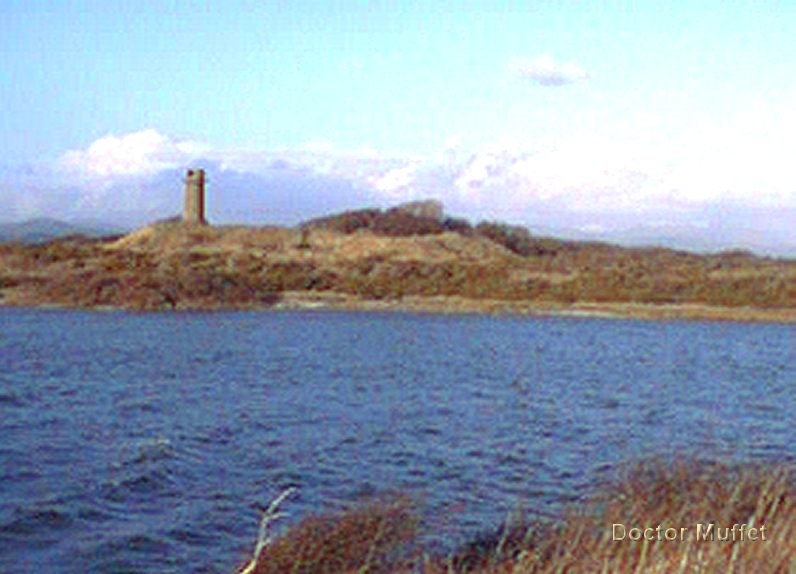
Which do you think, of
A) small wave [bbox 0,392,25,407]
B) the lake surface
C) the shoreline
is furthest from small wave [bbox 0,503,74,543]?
the shoreline

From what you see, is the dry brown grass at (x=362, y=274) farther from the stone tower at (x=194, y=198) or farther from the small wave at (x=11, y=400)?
the small wave at (x=11, y=400)

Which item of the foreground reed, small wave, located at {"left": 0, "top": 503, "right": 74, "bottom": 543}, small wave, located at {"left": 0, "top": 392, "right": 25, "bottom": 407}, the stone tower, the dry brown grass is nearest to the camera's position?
the foreground reed

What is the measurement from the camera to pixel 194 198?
116 m

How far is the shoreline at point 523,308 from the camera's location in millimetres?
85125

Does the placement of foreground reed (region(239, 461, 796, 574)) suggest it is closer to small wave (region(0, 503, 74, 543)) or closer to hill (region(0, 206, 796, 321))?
small wave (region(0, 503, 74, 543))

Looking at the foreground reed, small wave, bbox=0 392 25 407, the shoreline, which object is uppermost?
the foreground reed

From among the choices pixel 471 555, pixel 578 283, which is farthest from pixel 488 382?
pixel 578 283

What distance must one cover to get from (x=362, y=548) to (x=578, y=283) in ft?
277

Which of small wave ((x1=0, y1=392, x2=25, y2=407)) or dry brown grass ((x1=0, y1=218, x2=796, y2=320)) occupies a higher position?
dry brown grass ((x1=0, y1=218, x2=796, y2=320))

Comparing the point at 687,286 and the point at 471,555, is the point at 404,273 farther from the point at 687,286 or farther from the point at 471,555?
the point at 471,555

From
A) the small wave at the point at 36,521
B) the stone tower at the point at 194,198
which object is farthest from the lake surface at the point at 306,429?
the stone tower at the point at 194,198

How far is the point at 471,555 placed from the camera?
12.9 metres

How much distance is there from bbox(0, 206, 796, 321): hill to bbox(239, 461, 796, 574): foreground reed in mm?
66478

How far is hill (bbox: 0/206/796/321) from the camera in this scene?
83250 mm
